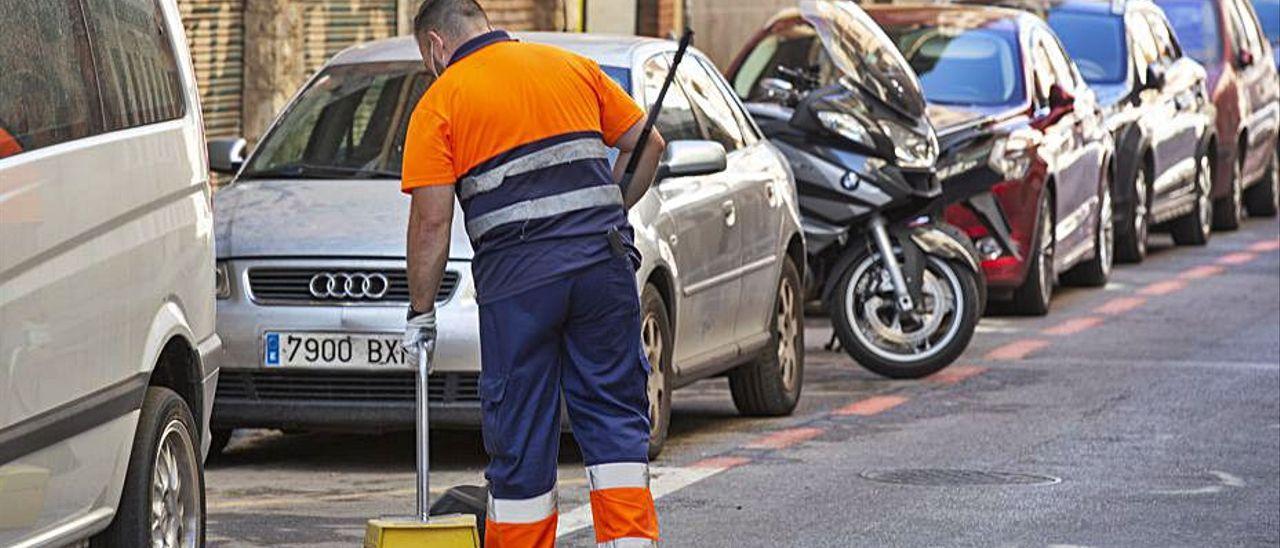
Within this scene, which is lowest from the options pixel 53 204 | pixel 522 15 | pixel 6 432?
pixel 522 15

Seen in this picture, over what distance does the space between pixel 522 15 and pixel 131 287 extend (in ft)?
57.5

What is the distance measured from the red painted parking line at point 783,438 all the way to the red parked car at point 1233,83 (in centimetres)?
1205

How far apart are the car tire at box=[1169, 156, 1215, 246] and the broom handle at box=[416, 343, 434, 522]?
1597cm

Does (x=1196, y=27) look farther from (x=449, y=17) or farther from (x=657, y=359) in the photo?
(x=449, y=17)

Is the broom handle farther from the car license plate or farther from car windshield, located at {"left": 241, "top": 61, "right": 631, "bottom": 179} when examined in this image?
car windshield, located at {"left": 241, "top": 61, "right": 631, "bottom": 179}

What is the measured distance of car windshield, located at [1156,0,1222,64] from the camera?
24406 mm

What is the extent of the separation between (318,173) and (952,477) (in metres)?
2.71

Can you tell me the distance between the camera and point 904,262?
14.4 meters

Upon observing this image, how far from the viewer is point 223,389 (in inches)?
428

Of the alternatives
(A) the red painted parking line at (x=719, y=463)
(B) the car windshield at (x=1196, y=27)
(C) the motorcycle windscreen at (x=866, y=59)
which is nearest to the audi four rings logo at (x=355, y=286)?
(A) the red painted parking line at (x=719, y=463)

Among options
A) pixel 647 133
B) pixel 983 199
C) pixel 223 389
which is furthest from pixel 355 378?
pixel 983 199

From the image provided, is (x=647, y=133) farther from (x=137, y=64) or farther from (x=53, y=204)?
(x=53, y=204)

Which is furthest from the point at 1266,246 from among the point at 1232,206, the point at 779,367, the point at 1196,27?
the point at 779,367

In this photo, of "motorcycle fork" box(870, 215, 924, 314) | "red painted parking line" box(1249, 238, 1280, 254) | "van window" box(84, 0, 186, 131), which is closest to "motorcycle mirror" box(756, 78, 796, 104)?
"motorcycle fork" box(870, 215, 924, 314)
